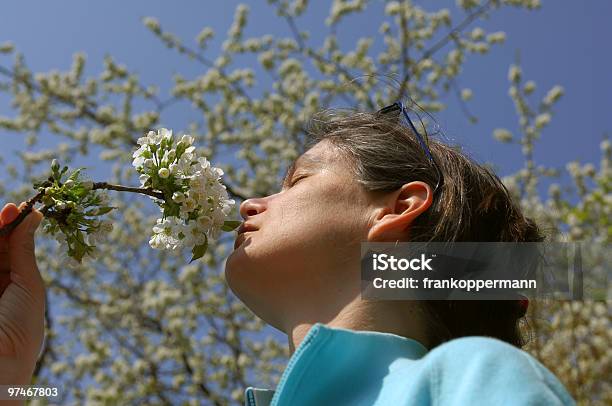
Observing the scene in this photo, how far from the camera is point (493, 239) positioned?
194cm

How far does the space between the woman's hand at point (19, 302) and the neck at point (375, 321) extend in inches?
26.2

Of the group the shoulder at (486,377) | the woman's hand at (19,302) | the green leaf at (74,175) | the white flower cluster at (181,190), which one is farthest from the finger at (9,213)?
the shoulder at (486,377)

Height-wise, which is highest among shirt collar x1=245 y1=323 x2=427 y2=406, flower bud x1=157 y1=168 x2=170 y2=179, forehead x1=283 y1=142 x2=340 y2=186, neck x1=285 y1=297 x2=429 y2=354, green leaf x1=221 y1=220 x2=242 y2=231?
forehead x1=283 y1=142 x2=340 y2=186

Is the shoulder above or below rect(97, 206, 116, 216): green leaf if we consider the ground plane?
below

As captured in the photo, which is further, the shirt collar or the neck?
the neck

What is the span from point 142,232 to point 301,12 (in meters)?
2.86

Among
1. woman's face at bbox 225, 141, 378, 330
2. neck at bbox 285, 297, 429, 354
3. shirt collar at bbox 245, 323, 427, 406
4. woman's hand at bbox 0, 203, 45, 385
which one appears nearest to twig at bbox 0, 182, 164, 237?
woman's hand at bbox 0, 203, 45, 385

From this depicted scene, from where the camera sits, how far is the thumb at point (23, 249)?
75.0 inches

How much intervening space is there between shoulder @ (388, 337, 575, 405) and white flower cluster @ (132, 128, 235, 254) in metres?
0.85

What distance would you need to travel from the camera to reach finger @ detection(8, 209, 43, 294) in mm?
1909

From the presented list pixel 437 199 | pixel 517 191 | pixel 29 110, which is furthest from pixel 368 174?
pixel 29 110

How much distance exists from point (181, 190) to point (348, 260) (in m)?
0.49

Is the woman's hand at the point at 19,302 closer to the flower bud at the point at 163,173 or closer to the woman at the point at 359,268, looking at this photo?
the flower bud at the point at 163,173

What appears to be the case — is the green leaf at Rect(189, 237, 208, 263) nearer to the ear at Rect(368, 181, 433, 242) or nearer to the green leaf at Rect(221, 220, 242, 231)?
the green leaf at Rect(221, 220, 242, 231)
